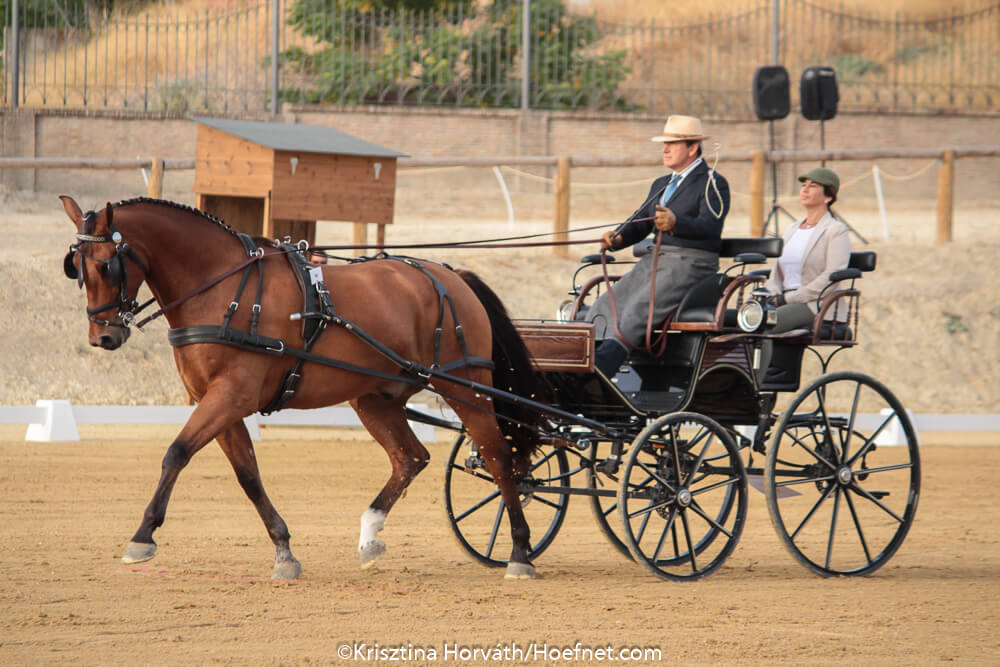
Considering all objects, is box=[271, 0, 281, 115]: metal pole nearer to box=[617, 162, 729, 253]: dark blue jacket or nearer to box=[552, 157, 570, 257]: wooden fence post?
box=[552, 157, 570, 257]: wooden fence post

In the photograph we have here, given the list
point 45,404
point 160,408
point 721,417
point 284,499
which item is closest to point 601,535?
point 721,417

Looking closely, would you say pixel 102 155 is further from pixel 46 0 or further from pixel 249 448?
pixel 249 448

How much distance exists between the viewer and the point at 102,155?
1934 cm

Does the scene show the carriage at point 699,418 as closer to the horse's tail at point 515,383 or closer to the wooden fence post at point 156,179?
the horse's tail at point 515,383

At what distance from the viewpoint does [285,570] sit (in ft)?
21.8

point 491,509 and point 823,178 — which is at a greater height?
point 823,178

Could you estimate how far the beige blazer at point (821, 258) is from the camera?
25.2 feet

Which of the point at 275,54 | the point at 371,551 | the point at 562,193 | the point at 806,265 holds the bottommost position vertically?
the point at 371,551

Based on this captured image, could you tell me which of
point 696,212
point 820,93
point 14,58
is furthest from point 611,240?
point 14,58

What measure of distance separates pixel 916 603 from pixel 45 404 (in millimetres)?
7547

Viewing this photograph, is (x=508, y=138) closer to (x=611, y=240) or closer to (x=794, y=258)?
(x=794, y=258)

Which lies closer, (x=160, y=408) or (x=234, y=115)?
(x=160, y=408)

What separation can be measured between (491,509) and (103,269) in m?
4.15

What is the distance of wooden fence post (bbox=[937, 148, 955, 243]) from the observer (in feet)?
54.8
